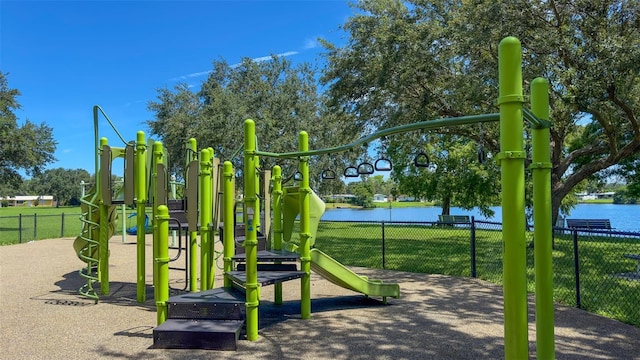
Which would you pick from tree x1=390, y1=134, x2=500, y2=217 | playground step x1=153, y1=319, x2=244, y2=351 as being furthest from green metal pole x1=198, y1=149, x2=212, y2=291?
tree x1=390, y1=134, x2=500, y2=217

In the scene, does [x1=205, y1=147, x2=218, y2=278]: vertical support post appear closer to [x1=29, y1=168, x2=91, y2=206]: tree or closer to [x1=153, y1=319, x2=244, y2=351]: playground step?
[x1=153, y1=319, x2=244, y2=351]: playground step

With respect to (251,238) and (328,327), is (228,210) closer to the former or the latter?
(251,238)

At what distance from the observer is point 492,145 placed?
47.2ft

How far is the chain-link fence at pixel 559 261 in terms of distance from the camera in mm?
6998

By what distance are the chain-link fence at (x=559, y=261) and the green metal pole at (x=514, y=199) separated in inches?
138

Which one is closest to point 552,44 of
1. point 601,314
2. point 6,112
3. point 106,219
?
point 601,314

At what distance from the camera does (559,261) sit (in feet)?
38.3

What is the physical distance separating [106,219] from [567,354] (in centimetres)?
717

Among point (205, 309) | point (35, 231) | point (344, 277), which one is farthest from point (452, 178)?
point (205, 309)

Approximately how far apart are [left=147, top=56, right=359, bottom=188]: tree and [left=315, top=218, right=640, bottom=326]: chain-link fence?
727 centimetres

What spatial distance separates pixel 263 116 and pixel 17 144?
12940mm

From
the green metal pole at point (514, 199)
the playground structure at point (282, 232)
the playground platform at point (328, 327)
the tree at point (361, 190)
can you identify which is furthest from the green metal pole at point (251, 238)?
the tree at point (361, 190)

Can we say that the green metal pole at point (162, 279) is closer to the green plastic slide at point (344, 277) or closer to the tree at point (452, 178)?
the green plastic slide at point (344, 277)

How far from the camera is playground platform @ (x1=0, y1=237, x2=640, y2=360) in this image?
15.5ft
